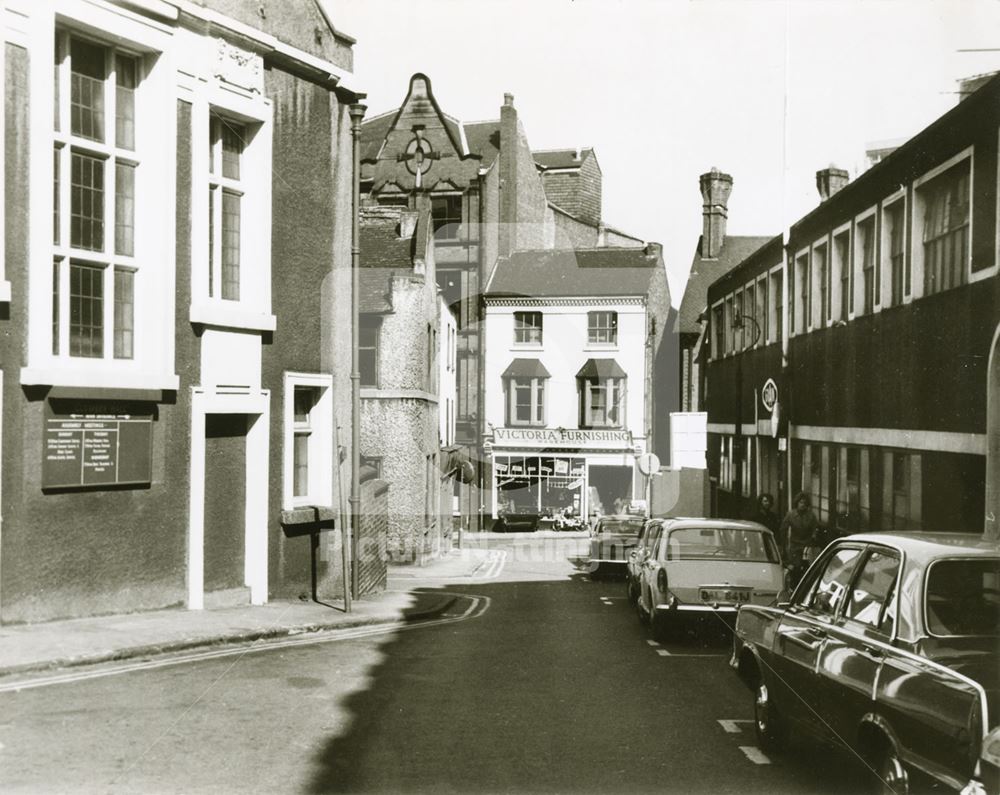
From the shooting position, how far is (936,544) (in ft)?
20.6

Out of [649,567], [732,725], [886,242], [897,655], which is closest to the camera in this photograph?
[897,655]

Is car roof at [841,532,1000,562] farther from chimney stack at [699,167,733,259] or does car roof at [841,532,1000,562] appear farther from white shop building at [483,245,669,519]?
chimney stack at [699,167,733,259]

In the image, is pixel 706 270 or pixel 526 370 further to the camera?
pixel 706 270

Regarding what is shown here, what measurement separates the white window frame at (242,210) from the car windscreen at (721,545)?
6397 mm

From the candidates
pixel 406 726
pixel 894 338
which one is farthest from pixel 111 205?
pixel 894 338

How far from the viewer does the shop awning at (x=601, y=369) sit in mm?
46938

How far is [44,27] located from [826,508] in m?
17.2

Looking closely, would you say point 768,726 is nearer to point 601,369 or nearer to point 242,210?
point 242,210

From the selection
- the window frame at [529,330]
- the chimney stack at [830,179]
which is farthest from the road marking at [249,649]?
the window frame at [529,330]

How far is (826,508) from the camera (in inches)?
894

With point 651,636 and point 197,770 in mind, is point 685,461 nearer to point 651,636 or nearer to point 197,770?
point 651,636

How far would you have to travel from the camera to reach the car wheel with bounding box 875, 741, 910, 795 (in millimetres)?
5422

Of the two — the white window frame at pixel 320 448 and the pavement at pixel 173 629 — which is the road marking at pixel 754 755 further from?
the white window frame at pixel 320 448

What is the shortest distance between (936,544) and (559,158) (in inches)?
1556
